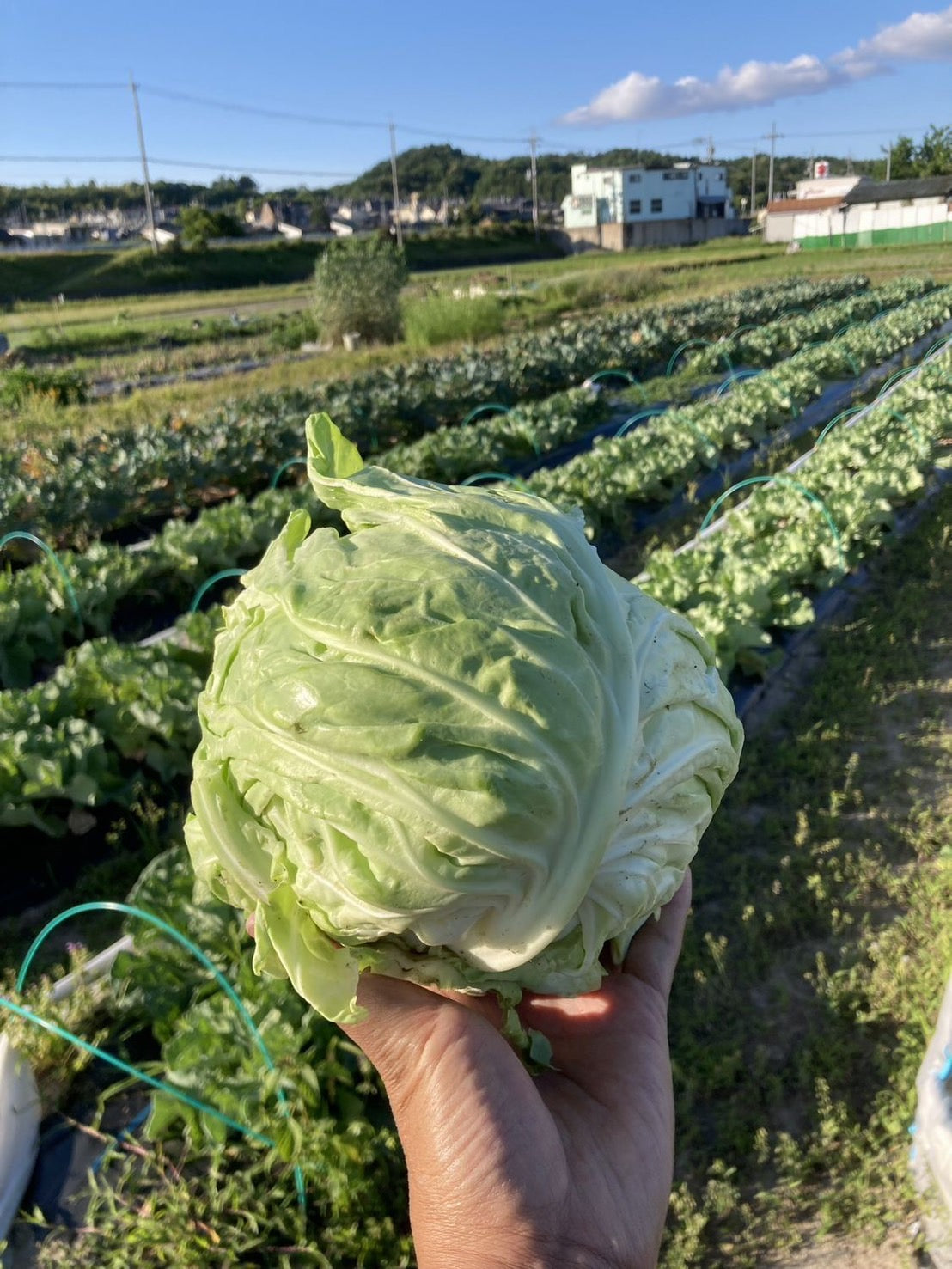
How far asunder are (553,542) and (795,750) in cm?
437

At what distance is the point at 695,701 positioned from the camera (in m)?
2.33

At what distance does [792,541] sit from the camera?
7547mm

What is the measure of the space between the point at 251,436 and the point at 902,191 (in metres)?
74.2

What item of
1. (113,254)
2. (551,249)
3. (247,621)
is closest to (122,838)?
(247,621)

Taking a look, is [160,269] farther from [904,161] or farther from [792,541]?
[904,161]

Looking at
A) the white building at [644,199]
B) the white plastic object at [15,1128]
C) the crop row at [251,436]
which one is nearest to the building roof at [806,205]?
the white building at [644,199]

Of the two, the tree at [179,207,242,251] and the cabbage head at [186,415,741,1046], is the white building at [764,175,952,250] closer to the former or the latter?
the tree at [179,207,242,251]

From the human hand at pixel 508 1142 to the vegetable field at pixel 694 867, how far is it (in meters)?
1.39

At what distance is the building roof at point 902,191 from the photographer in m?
63.9

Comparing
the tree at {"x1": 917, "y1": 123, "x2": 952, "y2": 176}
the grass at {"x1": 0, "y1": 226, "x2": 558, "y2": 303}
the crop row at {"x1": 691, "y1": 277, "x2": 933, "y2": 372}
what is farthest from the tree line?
the crop row at {"x1": 691, "y1": 277, "x2": 933, "y2": 372}

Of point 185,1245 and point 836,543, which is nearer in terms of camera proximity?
point 185,1245

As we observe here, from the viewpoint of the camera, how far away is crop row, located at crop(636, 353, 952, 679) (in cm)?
645

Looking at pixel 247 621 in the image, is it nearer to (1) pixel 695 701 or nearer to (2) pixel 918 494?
(1) pixel 695 701

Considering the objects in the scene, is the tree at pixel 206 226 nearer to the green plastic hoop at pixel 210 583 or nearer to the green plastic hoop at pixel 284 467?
the green plastic hoop at pixel 284 467
